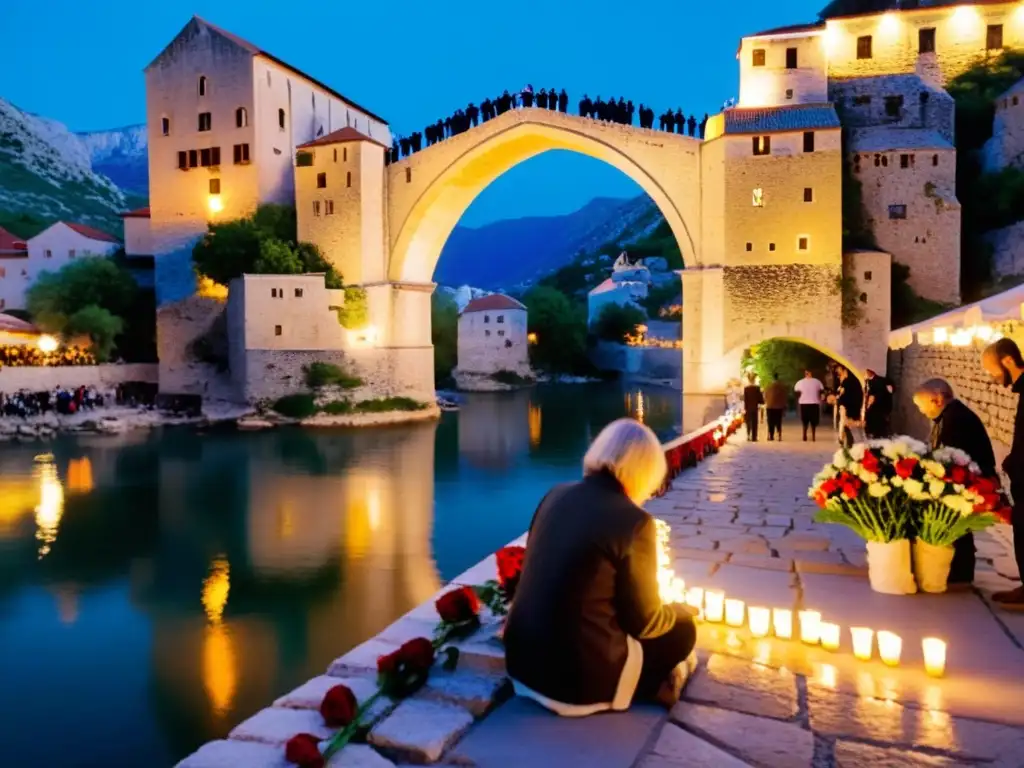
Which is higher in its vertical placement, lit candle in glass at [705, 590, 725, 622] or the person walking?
the person walking

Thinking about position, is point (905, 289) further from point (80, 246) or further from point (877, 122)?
point (80, 246)

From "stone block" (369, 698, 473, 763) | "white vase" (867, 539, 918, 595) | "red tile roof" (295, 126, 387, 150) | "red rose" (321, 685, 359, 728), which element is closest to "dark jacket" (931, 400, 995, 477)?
"white vase" (867, 539, 918, 595)

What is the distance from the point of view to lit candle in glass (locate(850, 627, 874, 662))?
3.48m

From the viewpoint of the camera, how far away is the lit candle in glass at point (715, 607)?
4020 mm

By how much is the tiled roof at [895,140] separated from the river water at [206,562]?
814 centimetres

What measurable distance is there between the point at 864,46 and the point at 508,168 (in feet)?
36.9

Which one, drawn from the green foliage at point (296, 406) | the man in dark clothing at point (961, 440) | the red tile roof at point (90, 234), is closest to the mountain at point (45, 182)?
the red tile roof at point (90, 234)

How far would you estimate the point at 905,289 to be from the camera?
67.7ft

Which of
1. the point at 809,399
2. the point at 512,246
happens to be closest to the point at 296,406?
the point at 809,399

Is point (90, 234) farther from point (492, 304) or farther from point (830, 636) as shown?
point (830, 636)

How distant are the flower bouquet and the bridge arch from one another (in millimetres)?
17981

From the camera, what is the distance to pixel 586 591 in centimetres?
266

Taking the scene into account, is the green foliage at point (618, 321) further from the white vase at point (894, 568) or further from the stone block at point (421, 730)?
the stone block at point (421, 730)

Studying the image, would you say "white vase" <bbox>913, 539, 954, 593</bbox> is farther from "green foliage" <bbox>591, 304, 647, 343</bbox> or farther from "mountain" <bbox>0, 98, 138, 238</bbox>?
"mountain" <bbox>0, 98, 138, 238</bbox>
